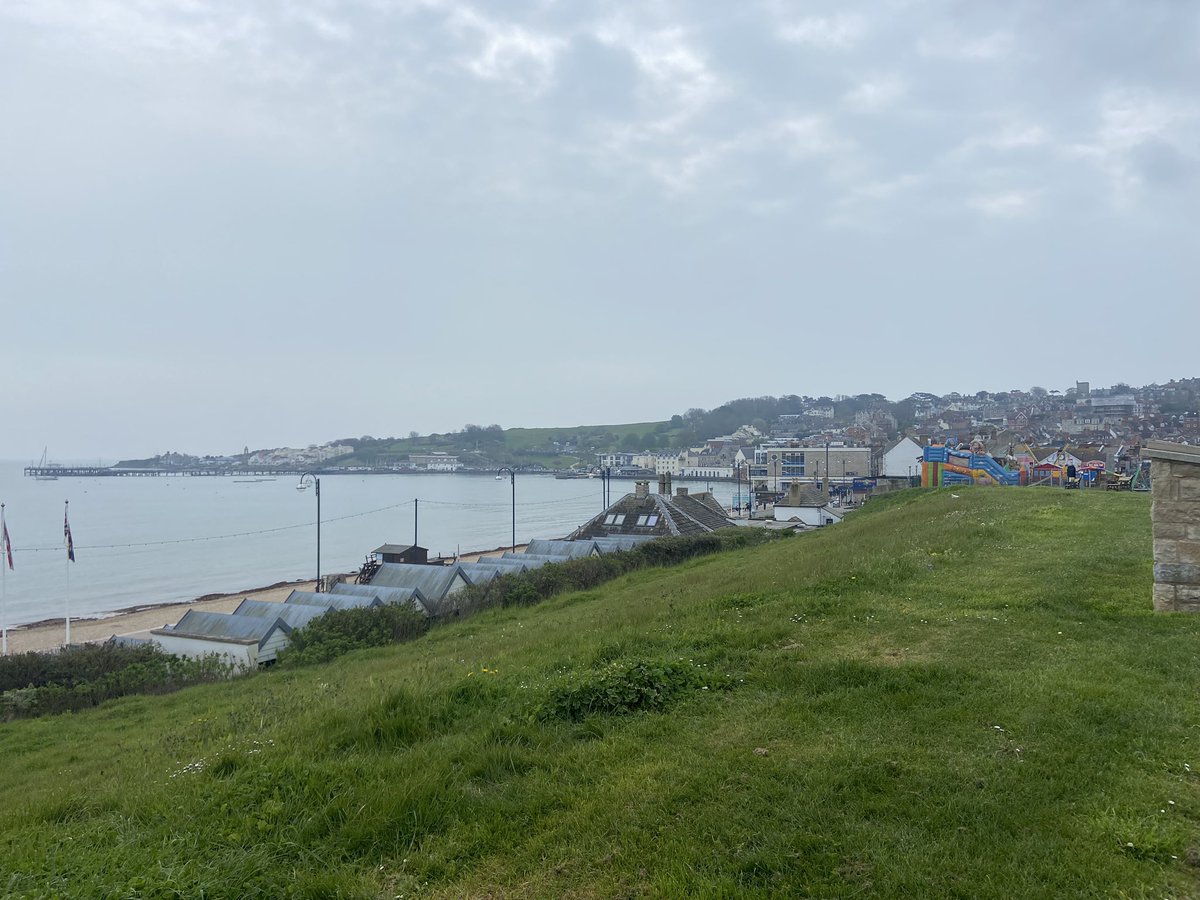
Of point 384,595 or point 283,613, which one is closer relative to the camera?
point 283,613

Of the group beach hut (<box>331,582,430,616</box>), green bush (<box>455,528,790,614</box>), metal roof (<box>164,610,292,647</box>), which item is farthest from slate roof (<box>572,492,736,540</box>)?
metal roof (<box>164,610,292,647</box>)

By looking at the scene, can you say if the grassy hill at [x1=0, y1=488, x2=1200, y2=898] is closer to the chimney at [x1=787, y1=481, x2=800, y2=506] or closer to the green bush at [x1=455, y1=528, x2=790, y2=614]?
the green bush at [x1=455, y1=528, x2=790, y2=614]

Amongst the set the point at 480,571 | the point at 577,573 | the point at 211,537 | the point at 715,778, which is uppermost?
the point at 715,778

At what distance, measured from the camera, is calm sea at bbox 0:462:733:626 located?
5097 cm

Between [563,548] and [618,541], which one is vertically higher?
[618,541]

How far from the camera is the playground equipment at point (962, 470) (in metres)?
39.9

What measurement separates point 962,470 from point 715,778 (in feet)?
137

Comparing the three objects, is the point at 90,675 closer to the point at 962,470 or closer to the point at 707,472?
the point at 962,470

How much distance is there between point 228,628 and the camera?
24.1 metres

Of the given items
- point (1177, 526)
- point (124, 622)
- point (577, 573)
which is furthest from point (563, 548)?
point (1177, 526)

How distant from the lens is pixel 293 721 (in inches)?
272

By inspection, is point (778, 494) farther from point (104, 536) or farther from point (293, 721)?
point (293, 721)

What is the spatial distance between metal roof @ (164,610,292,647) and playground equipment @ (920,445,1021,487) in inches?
1261

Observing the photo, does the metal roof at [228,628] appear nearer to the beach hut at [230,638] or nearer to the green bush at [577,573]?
the beach hut at [230,638]
